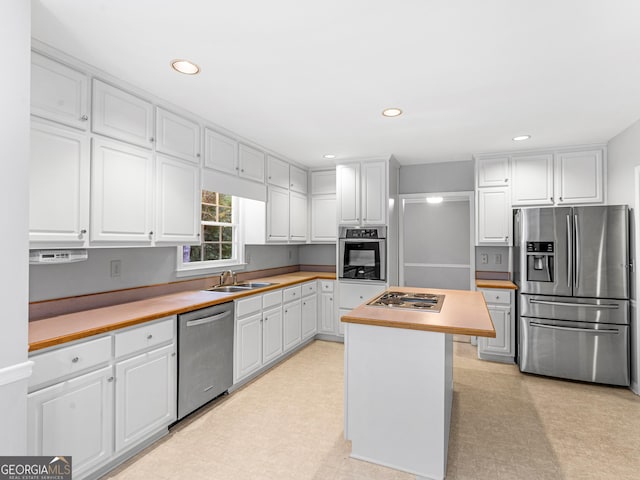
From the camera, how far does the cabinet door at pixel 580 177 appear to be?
3871 millimetres

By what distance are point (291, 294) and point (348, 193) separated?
153cm

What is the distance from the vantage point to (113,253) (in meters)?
2.68

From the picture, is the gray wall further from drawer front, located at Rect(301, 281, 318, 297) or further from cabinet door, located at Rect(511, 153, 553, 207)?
drawer front, located at Rect(301, 281, 318, 297)

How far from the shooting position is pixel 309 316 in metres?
4.62

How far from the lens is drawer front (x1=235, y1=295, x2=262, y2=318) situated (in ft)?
10.5

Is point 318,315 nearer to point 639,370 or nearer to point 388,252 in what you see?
point 388,252

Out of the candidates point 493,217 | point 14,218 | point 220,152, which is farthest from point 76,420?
point 493,217

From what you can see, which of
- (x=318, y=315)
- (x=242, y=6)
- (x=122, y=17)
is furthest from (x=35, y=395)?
(x=318, y=315)

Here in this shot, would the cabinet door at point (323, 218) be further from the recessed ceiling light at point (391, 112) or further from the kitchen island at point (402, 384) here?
the kitchen island at point (402, 384)

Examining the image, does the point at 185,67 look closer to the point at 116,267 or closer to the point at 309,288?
the point at 116,267

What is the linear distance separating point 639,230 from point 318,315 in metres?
3.55

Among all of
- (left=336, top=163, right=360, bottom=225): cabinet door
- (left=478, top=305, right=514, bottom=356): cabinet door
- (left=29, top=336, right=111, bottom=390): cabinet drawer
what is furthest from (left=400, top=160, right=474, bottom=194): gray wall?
(left=29, top=336, right=111, bottom=390): cabinet drawer

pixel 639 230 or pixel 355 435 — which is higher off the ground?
pixel 639 230

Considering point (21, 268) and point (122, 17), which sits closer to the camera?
point (21, 268)
